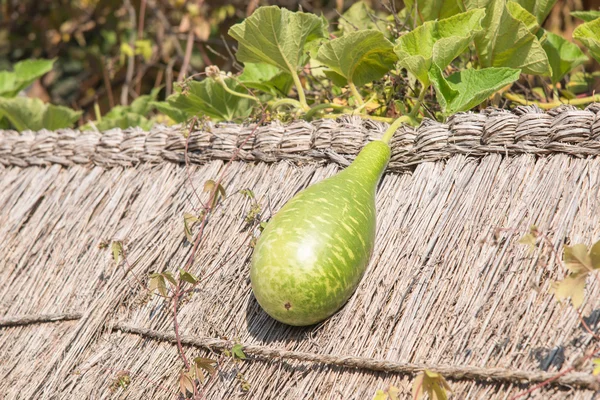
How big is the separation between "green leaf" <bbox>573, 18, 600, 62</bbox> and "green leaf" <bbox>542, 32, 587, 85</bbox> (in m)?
0.32

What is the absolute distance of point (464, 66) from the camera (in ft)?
6.02

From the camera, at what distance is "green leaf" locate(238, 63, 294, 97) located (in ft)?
6.10

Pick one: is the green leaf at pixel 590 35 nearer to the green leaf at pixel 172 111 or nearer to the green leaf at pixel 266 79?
the green leaf at pixel 266 79

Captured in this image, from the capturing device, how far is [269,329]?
1260 mm

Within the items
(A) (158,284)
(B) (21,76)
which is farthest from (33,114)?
(A) (158,284)

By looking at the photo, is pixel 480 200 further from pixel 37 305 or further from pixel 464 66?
pixel 37 305

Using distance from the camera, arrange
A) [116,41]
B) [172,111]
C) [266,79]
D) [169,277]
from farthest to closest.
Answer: [116,41], [172,111], [266,79], [169,277]

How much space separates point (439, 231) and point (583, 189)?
0.25 m

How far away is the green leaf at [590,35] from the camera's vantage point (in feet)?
4.67

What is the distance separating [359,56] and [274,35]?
198 mm

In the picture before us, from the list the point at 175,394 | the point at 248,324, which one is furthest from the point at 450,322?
the point at 175,394

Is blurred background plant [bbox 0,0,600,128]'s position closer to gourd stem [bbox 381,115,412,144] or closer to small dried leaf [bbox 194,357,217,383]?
gourd stem [bbox 381,115,412,144]

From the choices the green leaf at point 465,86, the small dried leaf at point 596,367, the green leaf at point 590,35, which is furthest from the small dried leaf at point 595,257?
the green leaf at point 590,35

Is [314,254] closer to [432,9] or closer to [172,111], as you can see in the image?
[432,9]
